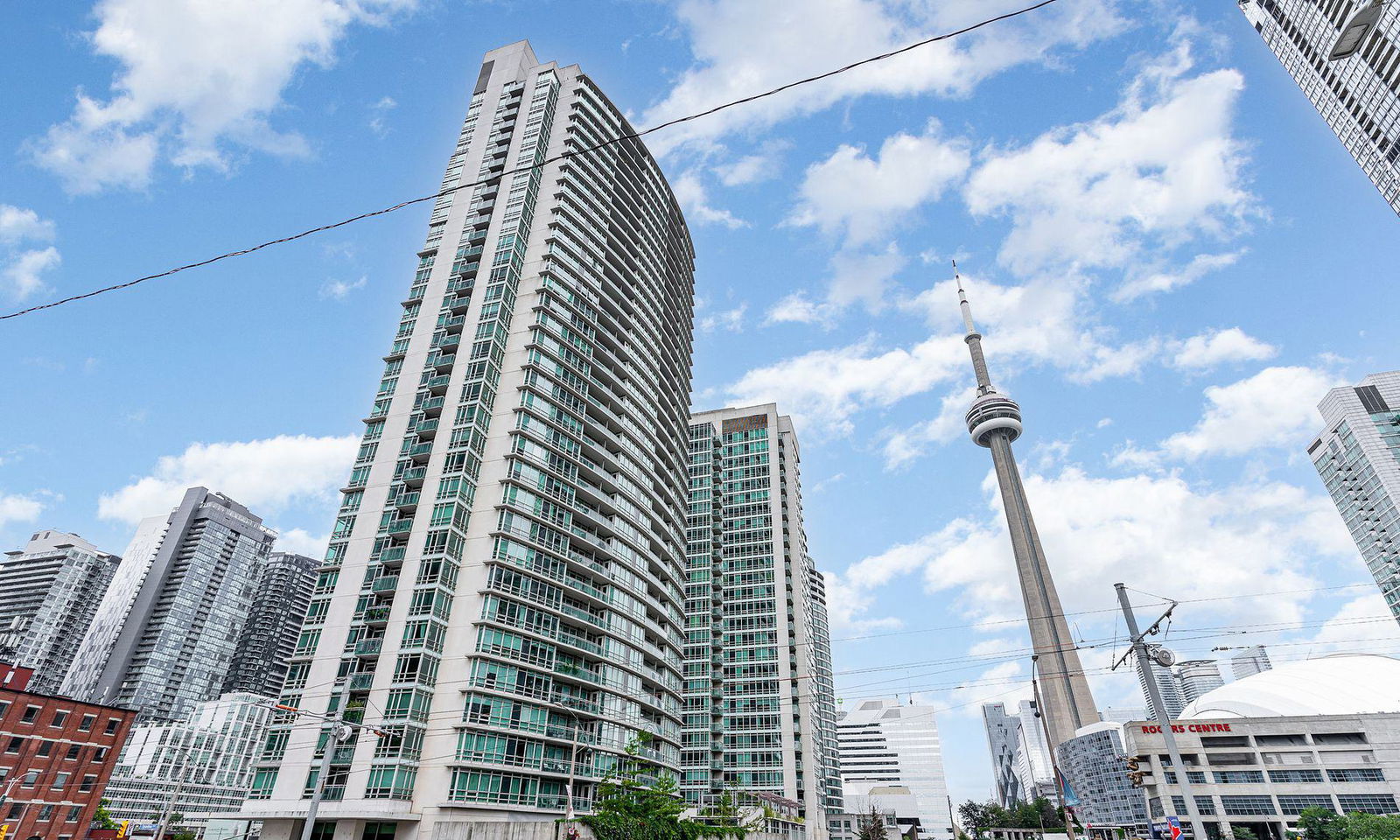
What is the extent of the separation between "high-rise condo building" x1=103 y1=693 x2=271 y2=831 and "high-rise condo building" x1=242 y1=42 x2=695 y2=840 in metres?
133

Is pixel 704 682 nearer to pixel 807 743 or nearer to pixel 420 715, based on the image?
pixel 807 743

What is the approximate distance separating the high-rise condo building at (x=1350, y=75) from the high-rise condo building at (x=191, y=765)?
698 ft

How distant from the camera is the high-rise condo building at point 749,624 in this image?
3991 inches

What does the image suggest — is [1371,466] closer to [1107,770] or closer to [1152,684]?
[1107,770]


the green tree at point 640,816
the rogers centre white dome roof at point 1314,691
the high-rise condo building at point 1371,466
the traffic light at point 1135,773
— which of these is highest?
the high-rise condo building at point 1371,466

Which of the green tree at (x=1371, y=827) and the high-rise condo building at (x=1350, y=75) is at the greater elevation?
the high-rise condo building at (x=1350, y=75)

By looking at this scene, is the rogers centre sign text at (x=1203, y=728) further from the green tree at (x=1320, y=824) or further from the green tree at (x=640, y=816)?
the green tree at (x=640, y=816)

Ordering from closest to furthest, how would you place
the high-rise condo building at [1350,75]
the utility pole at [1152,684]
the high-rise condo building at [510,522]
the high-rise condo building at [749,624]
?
the utility pole at [1152,684] → the high-rise condo building at [510,522] → the high-rise condo building at [1350,75] → the high-rise condo building at [749,624]

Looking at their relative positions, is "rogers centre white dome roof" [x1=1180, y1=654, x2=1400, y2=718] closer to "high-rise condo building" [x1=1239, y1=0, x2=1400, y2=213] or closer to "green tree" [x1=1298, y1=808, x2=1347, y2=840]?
"green tree" [x1=1298, y1=808, x2=1347, y2=840]

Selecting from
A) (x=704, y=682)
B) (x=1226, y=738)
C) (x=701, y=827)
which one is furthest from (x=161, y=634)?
(x=1226, y=738)

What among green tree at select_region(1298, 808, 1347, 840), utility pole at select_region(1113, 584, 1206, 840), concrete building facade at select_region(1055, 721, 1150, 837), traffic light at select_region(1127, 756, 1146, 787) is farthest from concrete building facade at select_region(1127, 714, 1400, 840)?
utility pole at select_region(1113, 584, 1206, 840)

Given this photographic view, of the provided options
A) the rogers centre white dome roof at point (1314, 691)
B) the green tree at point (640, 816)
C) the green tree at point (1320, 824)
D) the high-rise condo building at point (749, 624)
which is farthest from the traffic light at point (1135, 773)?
the rogers centre white dome roof at point (1314, 691)

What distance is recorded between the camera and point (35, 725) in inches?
2808

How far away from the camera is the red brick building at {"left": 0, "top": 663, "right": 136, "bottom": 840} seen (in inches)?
2692
